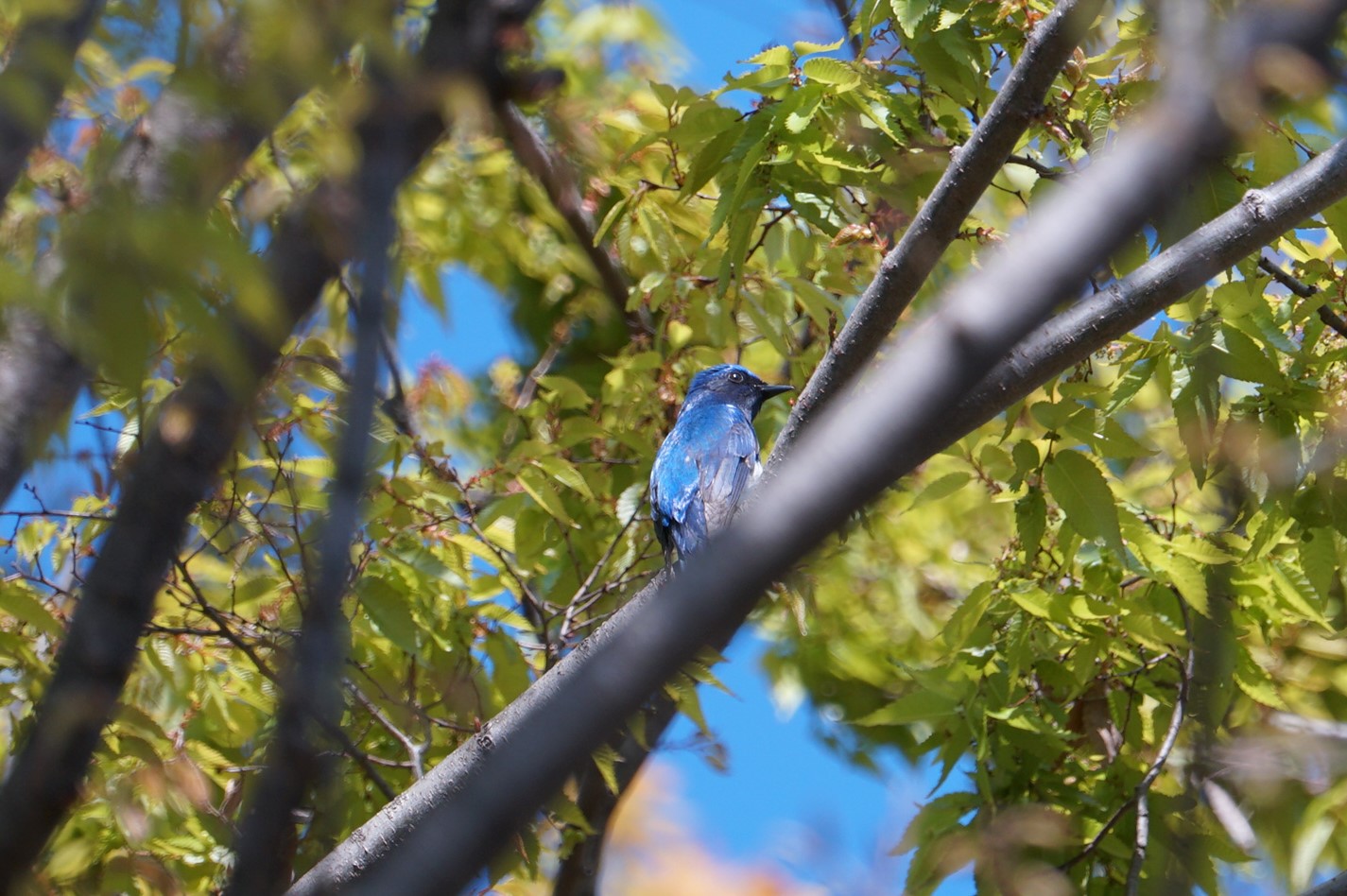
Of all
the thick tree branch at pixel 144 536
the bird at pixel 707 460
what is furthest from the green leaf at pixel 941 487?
the thick tree branch at pixel 144 536

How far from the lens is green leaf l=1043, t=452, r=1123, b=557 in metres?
3.13

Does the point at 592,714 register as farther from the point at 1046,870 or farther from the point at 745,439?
the point at 745,439

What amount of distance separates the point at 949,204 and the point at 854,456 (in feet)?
5.89

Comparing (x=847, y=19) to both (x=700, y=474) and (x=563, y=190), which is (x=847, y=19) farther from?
(x=700, y=474)

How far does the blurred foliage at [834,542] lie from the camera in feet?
10.3

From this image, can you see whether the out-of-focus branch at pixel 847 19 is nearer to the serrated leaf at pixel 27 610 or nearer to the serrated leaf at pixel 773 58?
the serrated leaf at pixel 773 58

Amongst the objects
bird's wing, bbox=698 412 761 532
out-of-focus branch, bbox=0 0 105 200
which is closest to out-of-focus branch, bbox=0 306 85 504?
out-of-focus branch, bbox=0 0 105 200

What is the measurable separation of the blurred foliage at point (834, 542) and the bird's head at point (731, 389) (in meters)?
0.81

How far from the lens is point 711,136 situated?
3.62m

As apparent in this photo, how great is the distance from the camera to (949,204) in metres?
2.77

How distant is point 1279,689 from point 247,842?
3.80 m

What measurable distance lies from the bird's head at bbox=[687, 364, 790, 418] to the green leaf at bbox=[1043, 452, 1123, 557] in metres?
2.43

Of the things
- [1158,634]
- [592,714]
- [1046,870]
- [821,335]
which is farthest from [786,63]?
[592,714]

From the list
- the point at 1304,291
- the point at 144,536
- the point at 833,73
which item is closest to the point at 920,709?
the point at 1304,291
